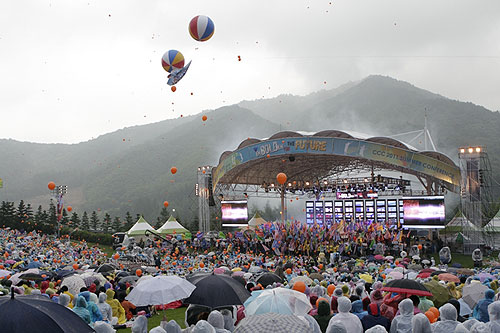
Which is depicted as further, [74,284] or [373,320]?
[74,284]

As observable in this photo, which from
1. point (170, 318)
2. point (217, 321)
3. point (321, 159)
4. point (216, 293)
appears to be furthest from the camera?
point (321, 159)

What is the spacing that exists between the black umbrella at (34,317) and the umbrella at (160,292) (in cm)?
223

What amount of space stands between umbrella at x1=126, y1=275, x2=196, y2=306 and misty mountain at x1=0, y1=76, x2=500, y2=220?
82137 mm

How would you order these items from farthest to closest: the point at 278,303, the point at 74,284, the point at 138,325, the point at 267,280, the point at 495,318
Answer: the point at 267,280 → the point at 74,284 → the point at 278,303 → the point at 138,325 → the point at 495,318

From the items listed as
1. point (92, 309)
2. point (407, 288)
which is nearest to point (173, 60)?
point (92, 309)

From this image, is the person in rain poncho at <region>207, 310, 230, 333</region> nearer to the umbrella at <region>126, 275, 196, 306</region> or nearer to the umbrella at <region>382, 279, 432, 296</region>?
the umbrella at <region>126, 275, 196, 306</region>

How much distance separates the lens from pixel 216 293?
6.41m

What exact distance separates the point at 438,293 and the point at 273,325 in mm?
5342

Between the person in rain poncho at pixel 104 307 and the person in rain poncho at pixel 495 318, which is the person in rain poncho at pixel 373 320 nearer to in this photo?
the person in rain poncho at pixel 495 318

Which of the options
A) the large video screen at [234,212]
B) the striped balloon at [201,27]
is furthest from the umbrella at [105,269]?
the large video screen at [234,212]

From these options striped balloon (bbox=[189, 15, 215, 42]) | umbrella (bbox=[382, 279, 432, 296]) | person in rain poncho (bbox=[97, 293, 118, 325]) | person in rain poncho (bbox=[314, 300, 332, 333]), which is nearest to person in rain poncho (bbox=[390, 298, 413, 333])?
person in rain poncho (bbox=[314, 300, 332, 333])

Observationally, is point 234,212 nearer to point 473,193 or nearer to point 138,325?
point 473,193

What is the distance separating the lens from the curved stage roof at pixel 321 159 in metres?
24.5

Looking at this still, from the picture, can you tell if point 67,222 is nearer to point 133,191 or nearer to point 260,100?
point 133,191
